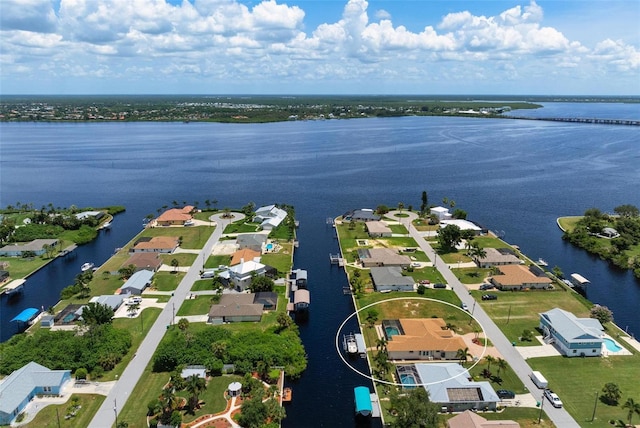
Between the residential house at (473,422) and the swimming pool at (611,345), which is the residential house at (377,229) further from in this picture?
the residential house at (473,422)

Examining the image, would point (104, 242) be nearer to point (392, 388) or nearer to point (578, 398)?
point (392, 388)

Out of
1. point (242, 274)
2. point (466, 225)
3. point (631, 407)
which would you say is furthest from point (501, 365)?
point (466, 225)

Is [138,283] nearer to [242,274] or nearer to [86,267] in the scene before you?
[242,274]

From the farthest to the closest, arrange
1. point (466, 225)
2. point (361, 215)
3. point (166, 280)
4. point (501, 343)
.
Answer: point (361, 215)
point (466, 225)
point (166, 280)
point (501, 343)

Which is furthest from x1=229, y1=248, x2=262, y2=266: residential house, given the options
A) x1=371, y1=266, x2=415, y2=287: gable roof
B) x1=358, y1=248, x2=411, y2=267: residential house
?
x1=371, y1=266, x2=415, y2=287: gable roof

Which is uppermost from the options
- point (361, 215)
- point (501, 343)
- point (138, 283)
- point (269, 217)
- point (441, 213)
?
point (441, 213)

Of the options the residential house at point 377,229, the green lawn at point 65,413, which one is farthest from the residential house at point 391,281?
the green lawn at point 65,413
